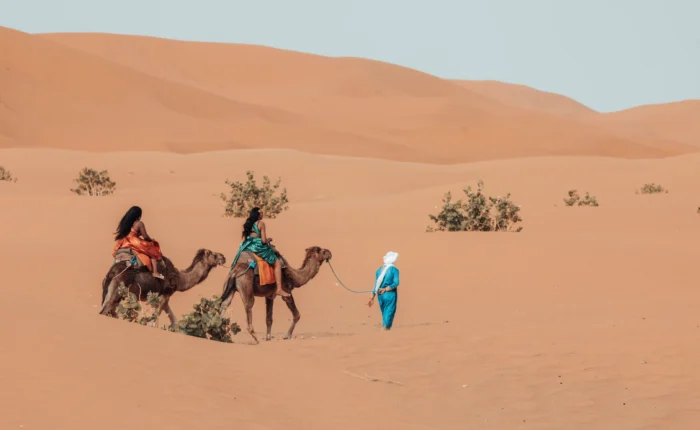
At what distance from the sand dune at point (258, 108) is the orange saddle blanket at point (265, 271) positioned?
55503 mm

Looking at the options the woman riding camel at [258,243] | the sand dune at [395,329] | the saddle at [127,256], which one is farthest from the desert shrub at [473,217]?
the saddle at [127,256]

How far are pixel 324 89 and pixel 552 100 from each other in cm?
6829

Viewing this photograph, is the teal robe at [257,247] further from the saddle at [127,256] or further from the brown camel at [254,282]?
the saddle at [127,256]

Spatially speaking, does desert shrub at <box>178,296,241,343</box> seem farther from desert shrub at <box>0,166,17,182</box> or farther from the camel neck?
desert shrub at <box>0,166,17,182</box>

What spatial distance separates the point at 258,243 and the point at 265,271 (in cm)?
35

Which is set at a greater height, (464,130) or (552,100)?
(552,100)

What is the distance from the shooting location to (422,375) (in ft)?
32.1

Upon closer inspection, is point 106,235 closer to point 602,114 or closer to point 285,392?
point 285,392

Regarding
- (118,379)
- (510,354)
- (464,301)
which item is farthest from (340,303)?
(118,379)

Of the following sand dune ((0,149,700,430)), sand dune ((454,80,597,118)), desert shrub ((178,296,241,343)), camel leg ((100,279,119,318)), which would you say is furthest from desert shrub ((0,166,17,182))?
sand dune ((454,80,597,118))

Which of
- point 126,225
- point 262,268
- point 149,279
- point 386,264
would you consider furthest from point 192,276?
point 386,264

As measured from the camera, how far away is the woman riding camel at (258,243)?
12086 mm

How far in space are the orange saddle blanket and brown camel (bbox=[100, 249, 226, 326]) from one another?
0.57 m

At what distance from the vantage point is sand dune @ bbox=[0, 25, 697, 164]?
241 feet
